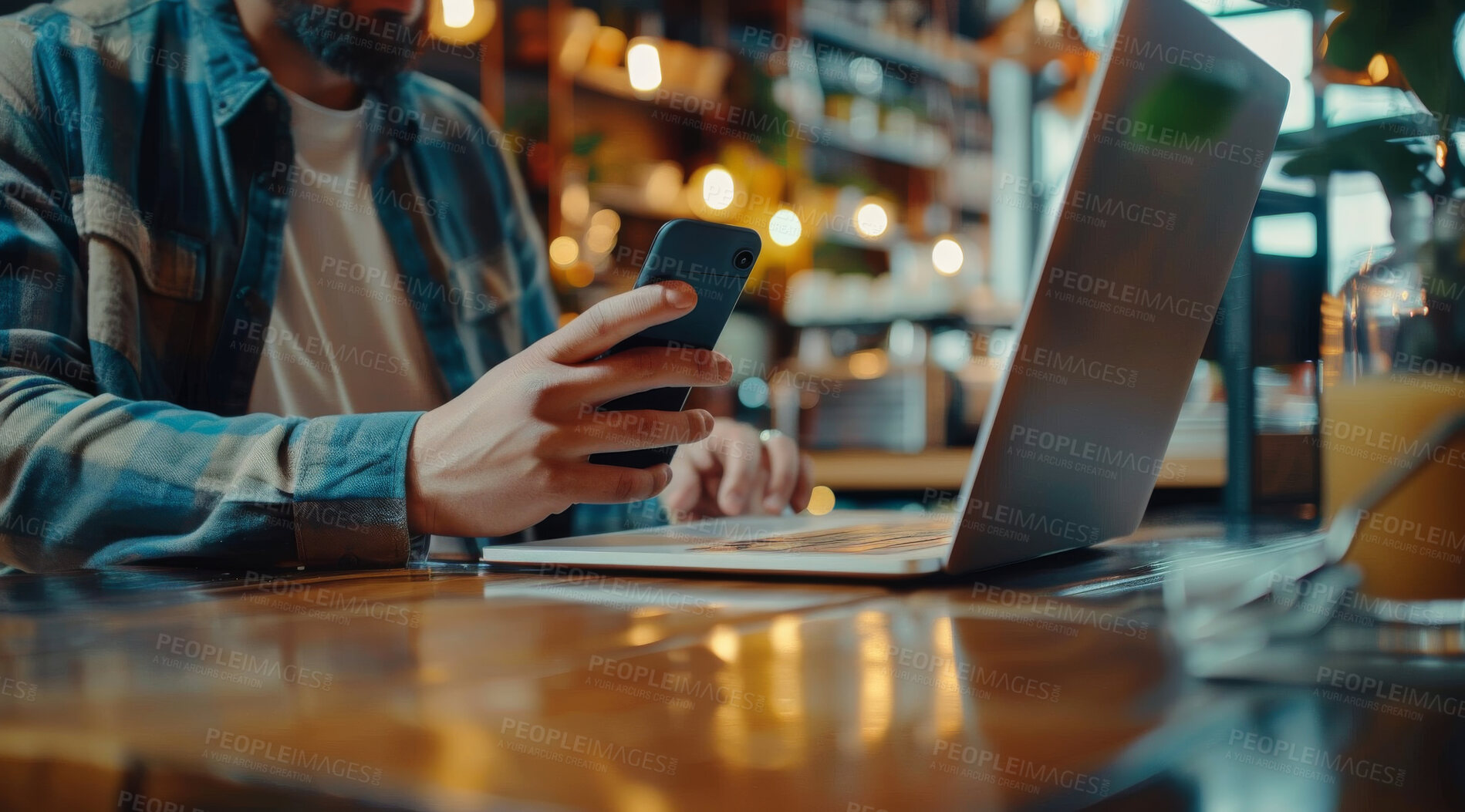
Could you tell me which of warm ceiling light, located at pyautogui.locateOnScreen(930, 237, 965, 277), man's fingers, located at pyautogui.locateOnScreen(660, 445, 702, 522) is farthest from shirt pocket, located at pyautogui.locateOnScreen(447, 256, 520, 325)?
warm ceiling light, located at pyautogui.locateOnScreen(930, 237, 965, 277)

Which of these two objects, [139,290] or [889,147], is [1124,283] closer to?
[139,290]

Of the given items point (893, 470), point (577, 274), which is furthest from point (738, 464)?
point (577, 274)

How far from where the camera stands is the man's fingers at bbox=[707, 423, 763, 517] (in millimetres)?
1054

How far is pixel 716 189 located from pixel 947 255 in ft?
4.06

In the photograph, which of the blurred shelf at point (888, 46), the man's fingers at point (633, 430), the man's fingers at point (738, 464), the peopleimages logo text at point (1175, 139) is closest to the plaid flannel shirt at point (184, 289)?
the man's fingers at point (633, 430)

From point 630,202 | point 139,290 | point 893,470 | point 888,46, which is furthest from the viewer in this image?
point 888,46

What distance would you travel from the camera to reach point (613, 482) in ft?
2.41

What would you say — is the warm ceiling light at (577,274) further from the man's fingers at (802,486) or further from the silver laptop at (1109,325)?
the silver laptop at (1109,325)

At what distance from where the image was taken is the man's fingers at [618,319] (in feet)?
2.03

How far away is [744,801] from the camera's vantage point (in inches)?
8.3

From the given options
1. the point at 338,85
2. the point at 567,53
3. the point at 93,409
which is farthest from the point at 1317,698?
the point at 567,53

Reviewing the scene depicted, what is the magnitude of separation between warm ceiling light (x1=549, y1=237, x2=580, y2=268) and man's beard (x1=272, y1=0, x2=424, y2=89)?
2066 mm

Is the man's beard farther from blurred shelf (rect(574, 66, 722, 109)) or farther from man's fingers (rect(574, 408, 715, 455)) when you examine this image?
blurred shelf (rect(574, 66, 722, 109))

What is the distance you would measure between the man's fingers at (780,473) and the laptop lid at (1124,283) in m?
0.39
